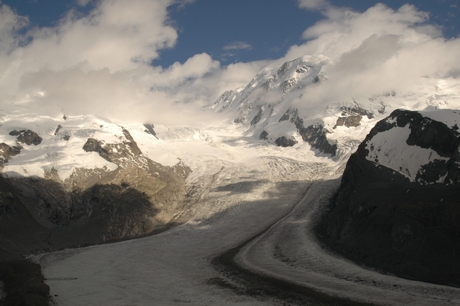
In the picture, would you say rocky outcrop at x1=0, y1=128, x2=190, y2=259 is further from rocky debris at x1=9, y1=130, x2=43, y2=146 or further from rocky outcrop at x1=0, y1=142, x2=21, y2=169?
rocky debris at x1=9, y1=130, x2=43, y2=146

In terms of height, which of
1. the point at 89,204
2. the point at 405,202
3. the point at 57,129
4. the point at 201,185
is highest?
the point at 57,129

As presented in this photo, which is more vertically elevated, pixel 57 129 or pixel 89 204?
pixel 57 129

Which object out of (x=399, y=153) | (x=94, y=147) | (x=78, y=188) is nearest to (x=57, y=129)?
(x=94, y=147)

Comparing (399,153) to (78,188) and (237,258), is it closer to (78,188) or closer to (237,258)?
(237,258)

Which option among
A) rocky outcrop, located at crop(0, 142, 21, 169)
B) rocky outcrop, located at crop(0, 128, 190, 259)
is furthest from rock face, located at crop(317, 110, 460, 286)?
rocky outcrop, located at crop(0, 142, 21, 169)

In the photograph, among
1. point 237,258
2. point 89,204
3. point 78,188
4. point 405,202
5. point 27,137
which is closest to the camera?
point 237,258

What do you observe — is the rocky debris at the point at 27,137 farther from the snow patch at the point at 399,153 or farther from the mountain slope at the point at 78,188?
the snow patch at the point at 399,153

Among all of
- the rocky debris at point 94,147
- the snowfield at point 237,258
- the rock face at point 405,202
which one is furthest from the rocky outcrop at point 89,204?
the rock face at point 405,202
